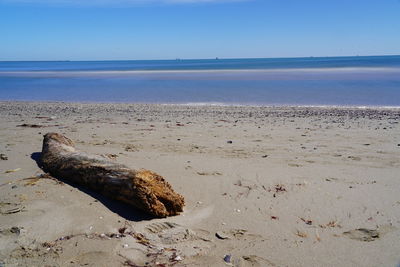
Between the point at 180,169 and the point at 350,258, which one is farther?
the point at 180,169

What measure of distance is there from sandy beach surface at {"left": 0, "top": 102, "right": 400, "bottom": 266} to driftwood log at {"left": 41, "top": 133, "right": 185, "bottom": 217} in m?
0.12

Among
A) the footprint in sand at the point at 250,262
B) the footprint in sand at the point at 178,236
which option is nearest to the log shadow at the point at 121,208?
the footprint in sand at the point at 178,236

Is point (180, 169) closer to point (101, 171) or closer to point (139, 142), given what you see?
point (101, 171)

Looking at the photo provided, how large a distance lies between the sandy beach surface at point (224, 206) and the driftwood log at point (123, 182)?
0.12 meters

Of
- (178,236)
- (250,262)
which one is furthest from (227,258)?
(178,236)

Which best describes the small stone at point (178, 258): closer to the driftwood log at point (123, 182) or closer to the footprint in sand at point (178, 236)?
the footprint in sand at point (178, 236)

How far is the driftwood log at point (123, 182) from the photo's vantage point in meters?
4.07

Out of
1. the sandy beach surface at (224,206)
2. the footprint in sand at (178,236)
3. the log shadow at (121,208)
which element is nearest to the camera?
the sandy beach surface at (224,206)

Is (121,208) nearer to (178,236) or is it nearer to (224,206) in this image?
(178,236)

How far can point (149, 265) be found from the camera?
318 centimetres

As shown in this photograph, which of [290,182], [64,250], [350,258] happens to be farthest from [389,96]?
[64,250]

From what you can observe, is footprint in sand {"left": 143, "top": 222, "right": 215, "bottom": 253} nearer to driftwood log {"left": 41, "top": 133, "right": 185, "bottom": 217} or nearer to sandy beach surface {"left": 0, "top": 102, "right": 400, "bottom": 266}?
sandy beach surface {"left": 0, "top": 102, "right": 400, "bottom": 266}

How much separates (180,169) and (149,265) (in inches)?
110

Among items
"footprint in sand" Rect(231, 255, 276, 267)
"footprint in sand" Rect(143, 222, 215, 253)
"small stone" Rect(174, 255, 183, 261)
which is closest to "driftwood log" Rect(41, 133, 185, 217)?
"footprint in sand" Rect(143, 222, 215, 253)
